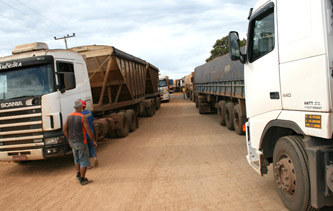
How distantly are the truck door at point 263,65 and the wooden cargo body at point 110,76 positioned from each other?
17.5ft

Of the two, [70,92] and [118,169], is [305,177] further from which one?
[70,92]

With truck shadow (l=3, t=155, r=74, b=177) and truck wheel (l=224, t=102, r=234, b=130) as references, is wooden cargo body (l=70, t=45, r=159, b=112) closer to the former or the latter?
truck shadow (l=3, t=155, r=74, b=177)

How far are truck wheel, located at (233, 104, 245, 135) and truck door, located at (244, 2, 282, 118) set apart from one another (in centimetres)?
450

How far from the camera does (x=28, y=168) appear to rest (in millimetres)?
6629

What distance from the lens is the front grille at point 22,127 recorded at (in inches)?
221

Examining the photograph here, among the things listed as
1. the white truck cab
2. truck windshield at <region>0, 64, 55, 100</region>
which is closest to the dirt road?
the white truck cab

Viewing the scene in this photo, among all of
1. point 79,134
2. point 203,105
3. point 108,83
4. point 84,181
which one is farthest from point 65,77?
point 203,105

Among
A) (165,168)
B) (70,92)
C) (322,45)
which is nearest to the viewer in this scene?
(322,45)

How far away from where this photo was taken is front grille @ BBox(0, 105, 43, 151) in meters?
5.62

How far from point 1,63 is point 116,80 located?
467 cm

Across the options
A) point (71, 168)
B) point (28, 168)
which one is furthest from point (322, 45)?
point (28, 168)

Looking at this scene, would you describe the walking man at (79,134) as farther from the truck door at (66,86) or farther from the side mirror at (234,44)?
the side mirror at (234,44)

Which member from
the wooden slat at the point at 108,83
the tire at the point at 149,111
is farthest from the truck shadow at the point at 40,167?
the tire at the point at 149,111

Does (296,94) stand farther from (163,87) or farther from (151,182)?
(163,87)
